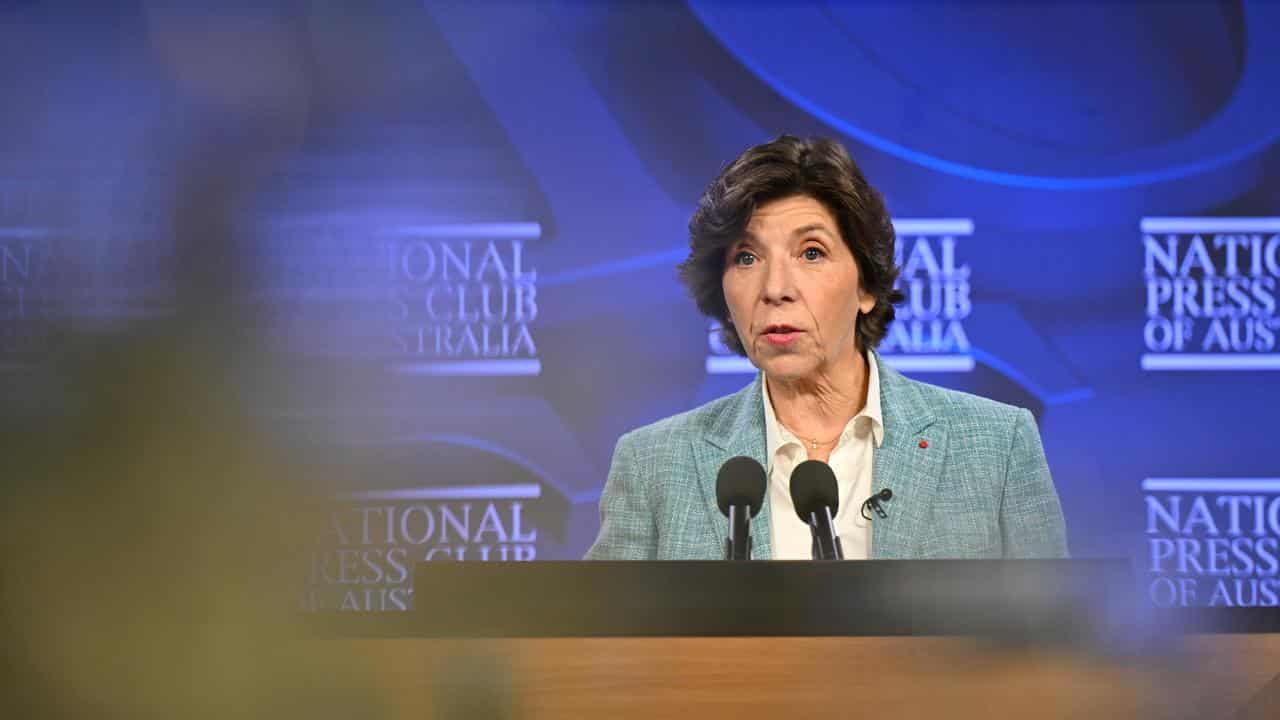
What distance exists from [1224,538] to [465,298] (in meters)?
2.43

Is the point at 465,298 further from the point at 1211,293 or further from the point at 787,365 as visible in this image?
the point at 1211,293

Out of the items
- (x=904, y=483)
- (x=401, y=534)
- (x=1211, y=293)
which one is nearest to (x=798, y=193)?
(x=904, y=483)

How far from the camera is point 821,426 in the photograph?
77.8 inches

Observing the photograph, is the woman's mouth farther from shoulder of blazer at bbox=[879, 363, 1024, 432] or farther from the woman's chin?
shoulder of blazer at bbox=[879, 363, 1024, 432]

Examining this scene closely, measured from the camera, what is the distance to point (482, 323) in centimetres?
345

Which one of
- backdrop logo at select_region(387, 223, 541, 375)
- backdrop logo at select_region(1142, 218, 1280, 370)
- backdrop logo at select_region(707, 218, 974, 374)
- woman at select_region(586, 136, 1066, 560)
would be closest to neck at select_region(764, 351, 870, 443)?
woman at select_region(586, 136, 1066, 560)

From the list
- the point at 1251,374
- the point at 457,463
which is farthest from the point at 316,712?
the point at 1251,374

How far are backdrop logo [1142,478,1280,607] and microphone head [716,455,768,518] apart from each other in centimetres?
253

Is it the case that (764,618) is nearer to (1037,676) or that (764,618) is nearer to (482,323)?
(1037,676)

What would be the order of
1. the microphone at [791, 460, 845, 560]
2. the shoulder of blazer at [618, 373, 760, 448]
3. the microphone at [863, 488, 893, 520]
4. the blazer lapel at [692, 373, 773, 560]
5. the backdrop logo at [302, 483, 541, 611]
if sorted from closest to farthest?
the microphone at [791, 460, 845, 560]
the microphone at [863, 488, 893, 520]
the blazer lapel at [692, 373, 773, 560]
the shoulder of blazer at [618, 373, 760, 448]
the backdrop logo at [302, 483, 541, 611]

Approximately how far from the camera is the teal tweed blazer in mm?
1846

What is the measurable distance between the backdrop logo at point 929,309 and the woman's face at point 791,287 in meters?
1.52

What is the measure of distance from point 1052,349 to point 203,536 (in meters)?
3.22

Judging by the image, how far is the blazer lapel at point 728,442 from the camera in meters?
1.93
